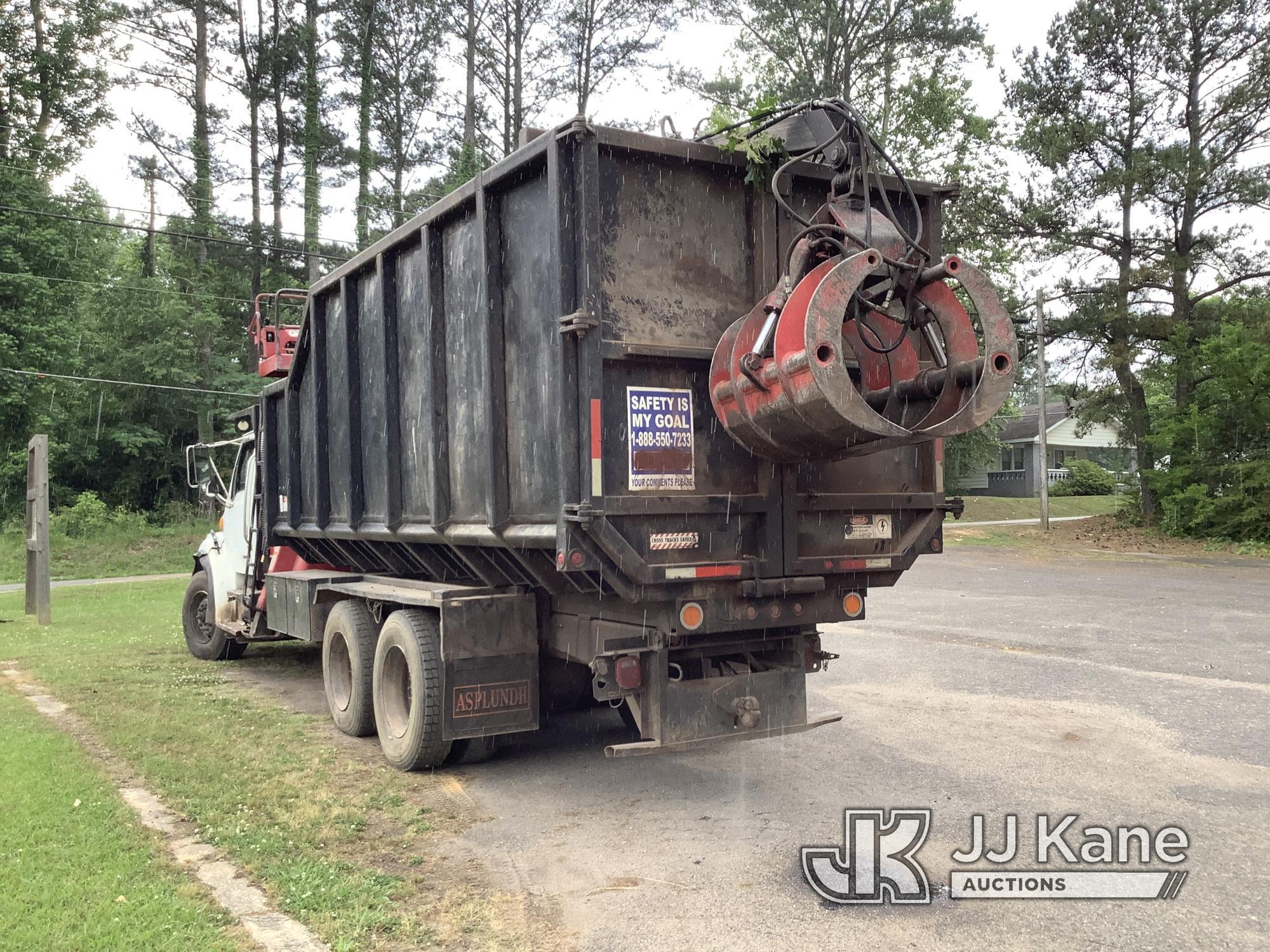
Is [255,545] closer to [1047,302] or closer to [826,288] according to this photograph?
[826,288]

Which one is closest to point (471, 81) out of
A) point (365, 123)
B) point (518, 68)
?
point (518, 68)

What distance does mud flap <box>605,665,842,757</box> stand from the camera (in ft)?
16.8

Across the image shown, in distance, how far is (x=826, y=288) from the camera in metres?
4.43

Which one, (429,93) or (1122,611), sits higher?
(429,93)

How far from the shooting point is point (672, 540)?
199 inches

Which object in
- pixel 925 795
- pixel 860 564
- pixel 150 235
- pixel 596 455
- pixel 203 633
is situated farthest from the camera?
pixel 150 235

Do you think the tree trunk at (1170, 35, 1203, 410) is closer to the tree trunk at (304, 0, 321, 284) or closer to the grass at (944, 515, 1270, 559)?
the grass at (944, 515, 1270, 559)

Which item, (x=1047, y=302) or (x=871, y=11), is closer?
(x=1047, y=302)

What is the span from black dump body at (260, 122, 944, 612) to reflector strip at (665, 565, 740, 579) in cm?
1

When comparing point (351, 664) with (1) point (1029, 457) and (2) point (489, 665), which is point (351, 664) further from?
(1) point (1029, 457)

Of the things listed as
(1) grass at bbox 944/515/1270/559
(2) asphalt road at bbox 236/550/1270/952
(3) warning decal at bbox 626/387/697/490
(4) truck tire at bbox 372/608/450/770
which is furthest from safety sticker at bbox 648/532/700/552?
(1) grass at bbox 944/515/1270/559

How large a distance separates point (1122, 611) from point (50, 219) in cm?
2812

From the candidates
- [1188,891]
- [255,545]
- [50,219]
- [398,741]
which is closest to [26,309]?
[50,219]

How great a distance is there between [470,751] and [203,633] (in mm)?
5652
